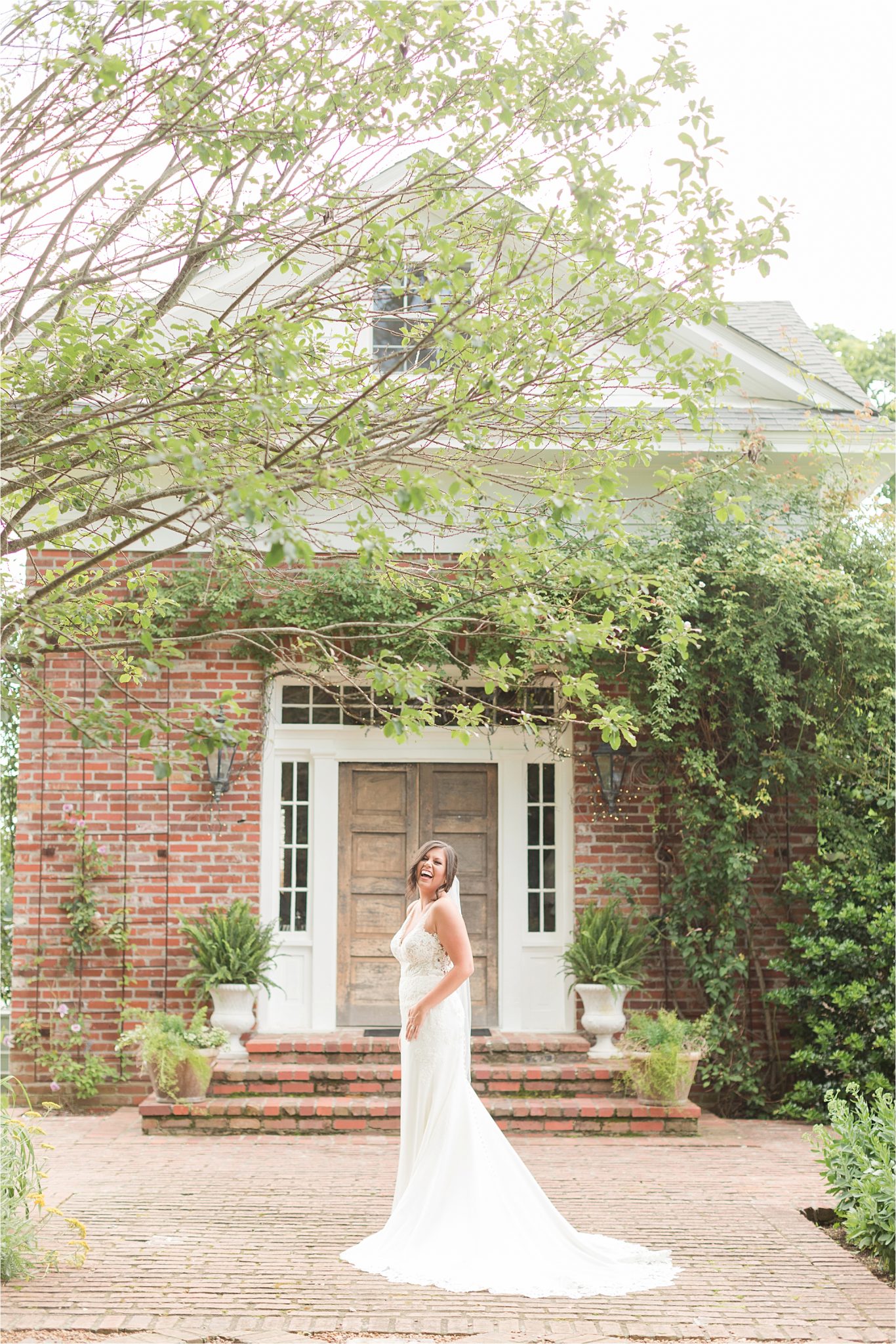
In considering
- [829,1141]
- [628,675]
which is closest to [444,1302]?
[829,1141]

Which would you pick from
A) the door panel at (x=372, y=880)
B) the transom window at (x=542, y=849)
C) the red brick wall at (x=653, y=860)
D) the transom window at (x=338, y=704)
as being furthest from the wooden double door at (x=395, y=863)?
the red brick wall at (x=653, y=860)

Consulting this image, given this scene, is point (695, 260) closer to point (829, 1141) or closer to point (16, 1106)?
point (829, 1141)

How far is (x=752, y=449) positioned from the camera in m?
9.32

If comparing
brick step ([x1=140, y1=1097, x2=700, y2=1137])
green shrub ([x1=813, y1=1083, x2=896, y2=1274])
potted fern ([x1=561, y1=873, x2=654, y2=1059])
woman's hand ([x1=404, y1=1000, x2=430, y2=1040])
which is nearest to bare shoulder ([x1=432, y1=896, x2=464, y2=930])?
woman's hand ([x1=404, y1=1000, x2=430, y2=1040])

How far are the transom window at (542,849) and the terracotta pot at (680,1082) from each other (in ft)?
5.19

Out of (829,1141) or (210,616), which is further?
(210,616)

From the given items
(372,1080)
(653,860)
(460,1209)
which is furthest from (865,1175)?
(653,860)

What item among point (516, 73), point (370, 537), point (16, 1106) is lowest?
point (16, 1106)

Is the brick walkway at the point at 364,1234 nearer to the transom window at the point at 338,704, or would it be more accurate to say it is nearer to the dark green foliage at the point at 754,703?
the dark green foliage at the point at 754,703

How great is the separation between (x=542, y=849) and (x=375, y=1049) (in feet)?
6.89

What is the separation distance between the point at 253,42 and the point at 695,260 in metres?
1.65

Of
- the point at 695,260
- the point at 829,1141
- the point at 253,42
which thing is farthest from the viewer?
the point at 829,1141

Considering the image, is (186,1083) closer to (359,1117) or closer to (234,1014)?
(234,1014)

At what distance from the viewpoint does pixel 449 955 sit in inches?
224
